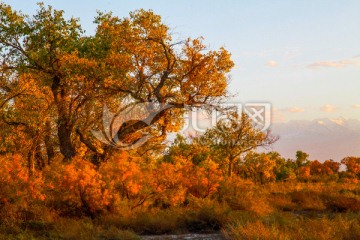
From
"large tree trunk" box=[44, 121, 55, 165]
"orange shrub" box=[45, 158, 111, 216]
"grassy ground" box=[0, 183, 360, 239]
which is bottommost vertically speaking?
"grassy ground" box=[0, 183, 360, 239]

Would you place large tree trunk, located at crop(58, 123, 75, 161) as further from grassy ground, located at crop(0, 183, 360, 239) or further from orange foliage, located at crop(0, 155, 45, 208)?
orange foliage, located at crop(0, 155, 45, 208)

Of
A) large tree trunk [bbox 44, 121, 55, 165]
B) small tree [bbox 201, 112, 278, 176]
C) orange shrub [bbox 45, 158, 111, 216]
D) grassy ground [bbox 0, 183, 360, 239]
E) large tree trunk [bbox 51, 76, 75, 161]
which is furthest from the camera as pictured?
small tree [bbox 201, 112, 278, 176]

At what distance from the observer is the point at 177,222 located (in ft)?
47.1

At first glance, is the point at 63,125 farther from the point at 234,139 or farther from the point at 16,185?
the point at 234,139

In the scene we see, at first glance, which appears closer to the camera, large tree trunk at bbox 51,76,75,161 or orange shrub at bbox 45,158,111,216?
orange shrub at bbox 45,158,111,216

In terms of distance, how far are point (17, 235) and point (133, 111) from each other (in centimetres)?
1087

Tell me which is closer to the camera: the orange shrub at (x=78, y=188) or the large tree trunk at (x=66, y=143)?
the orange shrub at (x=78, y=188)

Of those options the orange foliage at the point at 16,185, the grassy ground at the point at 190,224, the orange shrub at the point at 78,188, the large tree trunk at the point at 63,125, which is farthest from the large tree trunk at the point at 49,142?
the grassy ground at the point at 190,224

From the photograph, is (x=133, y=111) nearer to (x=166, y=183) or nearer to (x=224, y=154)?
(x=166, y=183)

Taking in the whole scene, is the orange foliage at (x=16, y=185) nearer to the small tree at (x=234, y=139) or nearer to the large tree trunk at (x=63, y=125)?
the large tree trunk at (x=63, y=125)

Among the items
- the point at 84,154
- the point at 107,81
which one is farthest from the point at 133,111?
the point at 84,154

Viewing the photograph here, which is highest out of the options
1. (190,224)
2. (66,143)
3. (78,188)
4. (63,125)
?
(63,125)

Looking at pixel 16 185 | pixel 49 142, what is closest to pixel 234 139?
pixel 49 142

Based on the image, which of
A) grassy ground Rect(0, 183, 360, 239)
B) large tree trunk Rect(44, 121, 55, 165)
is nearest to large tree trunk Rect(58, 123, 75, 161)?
A: large tree trunk Rect(44, 121, 55, 165)
